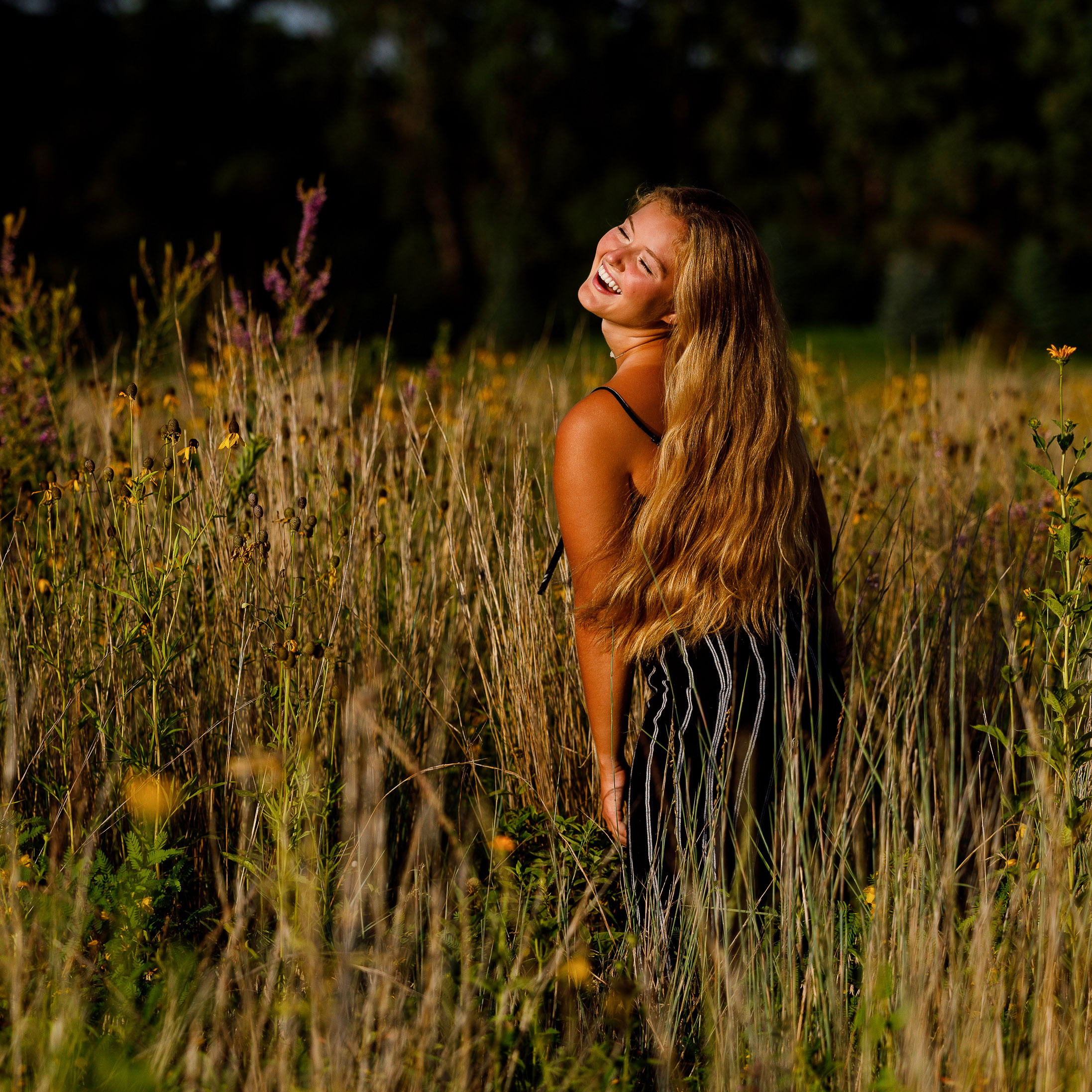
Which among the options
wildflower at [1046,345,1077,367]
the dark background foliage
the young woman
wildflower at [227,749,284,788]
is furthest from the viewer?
the dark background foliage

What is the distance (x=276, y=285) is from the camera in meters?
2.80

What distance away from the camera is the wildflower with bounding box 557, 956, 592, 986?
1423mm

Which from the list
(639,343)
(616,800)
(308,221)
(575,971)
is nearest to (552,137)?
(308,221)

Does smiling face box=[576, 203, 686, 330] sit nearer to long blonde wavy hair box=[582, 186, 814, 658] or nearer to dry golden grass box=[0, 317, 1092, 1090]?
long blonde wavy hair box=[582, 186, 814, 658]

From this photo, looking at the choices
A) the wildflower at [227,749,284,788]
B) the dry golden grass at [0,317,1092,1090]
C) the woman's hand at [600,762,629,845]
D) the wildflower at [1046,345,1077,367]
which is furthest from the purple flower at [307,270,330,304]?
the wildflower at [1046,345,1077,367]

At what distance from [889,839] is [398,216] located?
2873cm

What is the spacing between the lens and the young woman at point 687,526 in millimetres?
1890

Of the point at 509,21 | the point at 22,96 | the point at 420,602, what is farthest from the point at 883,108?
the point at 420,602

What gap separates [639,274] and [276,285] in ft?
4.00

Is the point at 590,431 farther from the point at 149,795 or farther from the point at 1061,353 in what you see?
the point at 149,795

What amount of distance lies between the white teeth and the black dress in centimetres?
22

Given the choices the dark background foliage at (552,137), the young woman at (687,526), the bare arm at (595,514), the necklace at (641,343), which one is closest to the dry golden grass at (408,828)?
the young woman at (687,526)

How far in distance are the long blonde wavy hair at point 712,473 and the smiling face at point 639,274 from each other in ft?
0.08

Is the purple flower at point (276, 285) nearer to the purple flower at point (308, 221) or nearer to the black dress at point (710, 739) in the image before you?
the purple flower at point (308, 221)
